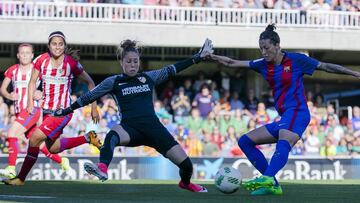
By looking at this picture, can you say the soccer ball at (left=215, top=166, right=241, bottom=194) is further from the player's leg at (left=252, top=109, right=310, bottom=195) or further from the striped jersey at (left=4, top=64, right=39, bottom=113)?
the striped jersey at (left=4, top=64, right=39, bottom=113)

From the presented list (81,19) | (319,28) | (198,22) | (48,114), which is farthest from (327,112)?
(48,114)

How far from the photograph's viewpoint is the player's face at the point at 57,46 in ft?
42.6

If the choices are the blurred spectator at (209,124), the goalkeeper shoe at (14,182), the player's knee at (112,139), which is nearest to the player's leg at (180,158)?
the player's knee at (112,139)

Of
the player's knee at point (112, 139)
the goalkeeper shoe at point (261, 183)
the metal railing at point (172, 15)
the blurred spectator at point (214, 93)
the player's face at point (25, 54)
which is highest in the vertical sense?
the metal railing at point (172, 15)

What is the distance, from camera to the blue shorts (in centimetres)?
1145

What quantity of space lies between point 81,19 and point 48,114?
10983 millimetres

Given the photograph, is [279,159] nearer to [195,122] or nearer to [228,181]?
[228,181]

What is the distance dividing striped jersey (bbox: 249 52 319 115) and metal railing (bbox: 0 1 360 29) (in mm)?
12022

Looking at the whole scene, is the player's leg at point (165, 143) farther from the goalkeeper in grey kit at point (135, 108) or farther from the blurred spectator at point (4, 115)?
the blurred spectator at point (4, 115)

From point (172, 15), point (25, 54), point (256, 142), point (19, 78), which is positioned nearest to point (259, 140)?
point (256, 142)

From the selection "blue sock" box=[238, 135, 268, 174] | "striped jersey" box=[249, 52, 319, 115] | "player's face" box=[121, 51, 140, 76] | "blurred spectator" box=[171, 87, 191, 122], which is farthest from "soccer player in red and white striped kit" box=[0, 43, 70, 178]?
"blurred spectator" box=[171, 87, 191, 122]

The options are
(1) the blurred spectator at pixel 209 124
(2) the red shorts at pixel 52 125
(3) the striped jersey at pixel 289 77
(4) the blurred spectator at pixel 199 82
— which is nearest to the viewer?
(3) the striped jersey at pixel 289 77

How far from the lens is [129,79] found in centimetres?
1129

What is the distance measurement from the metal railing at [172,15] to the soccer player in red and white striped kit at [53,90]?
9949 mm
